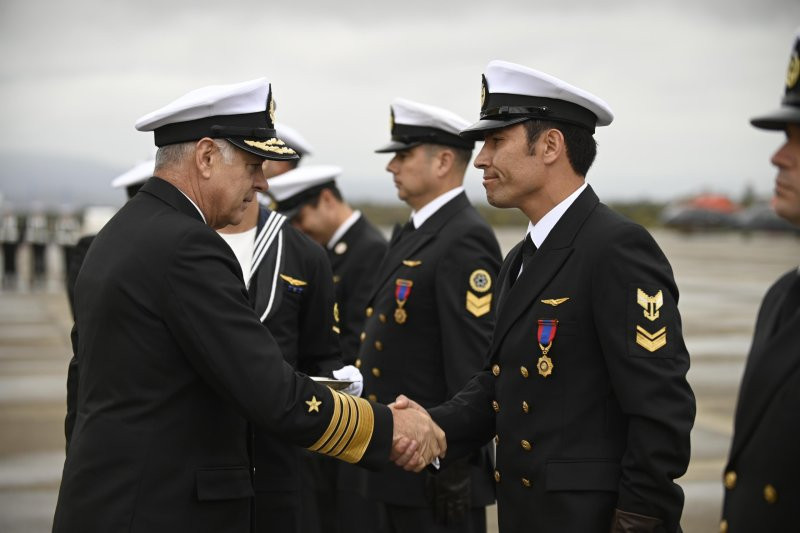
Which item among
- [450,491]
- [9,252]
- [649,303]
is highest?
[649,303]

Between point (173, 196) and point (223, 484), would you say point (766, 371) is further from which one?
point (173, 196)

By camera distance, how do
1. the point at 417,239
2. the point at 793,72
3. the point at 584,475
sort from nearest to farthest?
1. the point at 793,72
2. the point at 584,475
3. the point at 417,239

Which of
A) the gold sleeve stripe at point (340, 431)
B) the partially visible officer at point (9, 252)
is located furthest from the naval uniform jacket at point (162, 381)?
the partially visible officer at point (9, 252)

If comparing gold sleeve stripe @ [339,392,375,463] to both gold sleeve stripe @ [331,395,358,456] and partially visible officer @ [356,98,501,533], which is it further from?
partially visible officer @ [356,98,501,533]

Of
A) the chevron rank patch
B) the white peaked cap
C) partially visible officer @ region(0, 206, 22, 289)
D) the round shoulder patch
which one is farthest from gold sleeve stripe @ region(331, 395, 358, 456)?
partially visible officer @ region(0, 206, 22, 289)

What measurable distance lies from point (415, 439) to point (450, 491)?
80 cm

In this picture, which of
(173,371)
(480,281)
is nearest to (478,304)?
(480,281)

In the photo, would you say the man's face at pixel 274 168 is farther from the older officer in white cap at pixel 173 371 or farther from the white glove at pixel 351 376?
the older officer in white cap at pixel 173 371

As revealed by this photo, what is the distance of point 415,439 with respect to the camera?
3.42 meters

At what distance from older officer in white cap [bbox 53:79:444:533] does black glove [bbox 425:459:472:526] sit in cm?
124

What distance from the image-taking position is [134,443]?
2738 mm

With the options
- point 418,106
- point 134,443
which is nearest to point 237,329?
point 134,443

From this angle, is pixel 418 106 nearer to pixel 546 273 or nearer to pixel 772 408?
pixel 546 273

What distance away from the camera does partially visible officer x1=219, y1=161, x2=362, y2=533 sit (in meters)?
3.85
